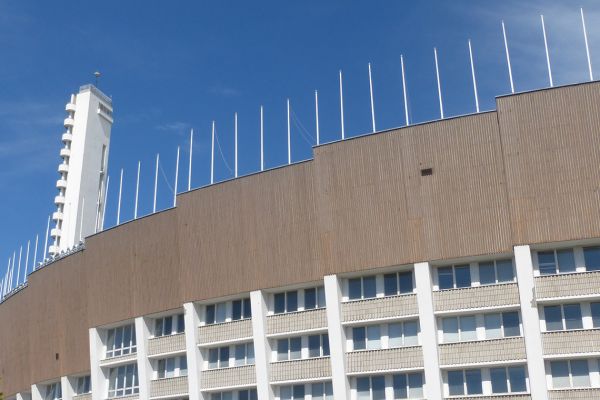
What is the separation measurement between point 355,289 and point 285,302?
193 inches

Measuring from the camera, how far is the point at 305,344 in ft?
179

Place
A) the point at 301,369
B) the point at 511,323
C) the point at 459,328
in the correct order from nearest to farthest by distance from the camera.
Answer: the point at 511,323, the point at 459,328, the point at 301,369

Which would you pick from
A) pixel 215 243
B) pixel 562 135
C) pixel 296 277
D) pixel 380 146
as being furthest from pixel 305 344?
pixel 562 135

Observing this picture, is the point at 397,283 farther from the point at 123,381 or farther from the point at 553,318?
the point at 123,381

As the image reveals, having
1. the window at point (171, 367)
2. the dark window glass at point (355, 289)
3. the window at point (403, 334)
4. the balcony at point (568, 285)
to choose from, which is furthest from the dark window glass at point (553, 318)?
the window at point (171, 367)

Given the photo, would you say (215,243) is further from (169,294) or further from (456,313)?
(456,313)

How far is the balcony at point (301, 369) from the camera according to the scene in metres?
52.8

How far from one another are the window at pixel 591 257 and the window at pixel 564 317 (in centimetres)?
218

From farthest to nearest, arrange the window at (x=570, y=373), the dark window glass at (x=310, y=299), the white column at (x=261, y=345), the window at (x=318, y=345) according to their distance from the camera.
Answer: the dark window glass at (x=310, y=299), the white column at (x=261, y=345), the window at (x=318, y=345), the window at (x=570, y=373)

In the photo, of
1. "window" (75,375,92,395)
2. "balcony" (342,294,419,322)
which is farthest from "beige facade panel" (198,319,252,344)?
"window" (75,375,92,395)

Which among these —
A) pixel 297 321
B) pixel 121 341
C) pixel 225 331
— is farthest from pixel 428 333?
pixel 121 341

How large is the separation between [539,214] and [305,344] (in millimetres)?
16162

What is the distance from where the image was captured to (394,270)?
5206cm

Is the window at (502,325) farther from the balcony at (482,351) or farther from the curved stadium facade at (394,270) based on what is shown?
the balcony at (482,351)
